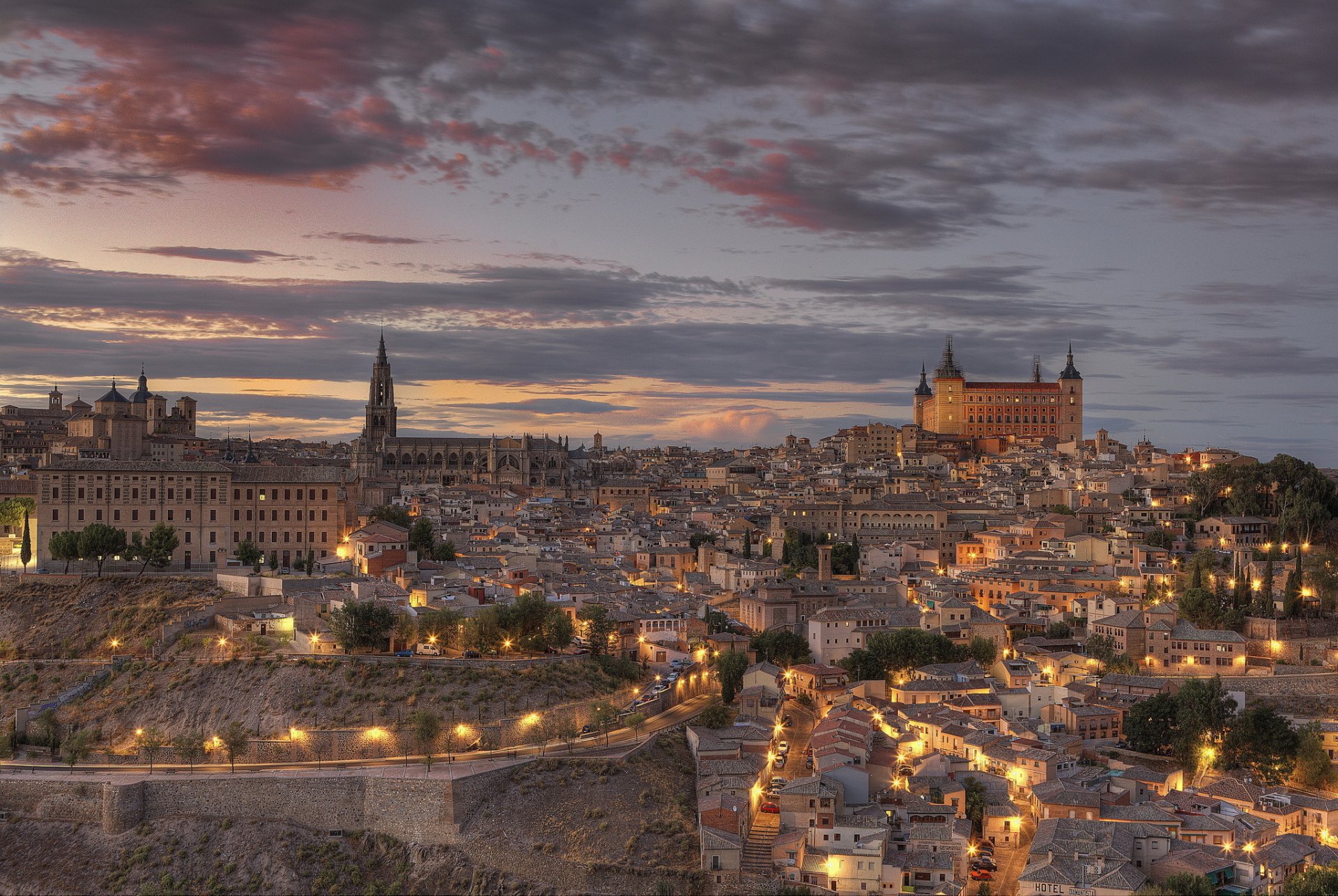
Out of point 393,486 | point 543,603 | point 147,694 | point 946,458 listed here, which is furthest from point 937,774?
point 946,458

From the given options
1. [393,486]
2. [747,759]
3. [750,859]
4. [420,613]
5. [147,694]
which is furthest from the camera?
[393,486]

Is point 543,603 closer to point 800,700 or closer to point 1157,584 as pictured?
point 800,700

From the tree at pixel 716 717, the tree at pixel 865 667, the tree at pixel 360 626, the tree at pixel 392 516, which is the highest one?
the tree at pixel 392 516

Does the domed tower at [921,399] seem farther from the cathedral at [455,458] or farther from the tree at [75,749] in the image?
the tree at [75,749]

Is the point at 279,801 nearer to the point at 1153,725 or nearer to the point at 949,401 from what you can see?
the point at 1153,725

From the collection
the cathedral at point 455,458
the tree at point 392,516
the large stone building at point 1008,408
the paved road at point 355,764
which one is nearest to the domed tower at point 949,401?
the large stone building at point 1008,408

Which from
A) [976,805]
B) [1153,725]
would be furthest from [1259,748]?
[976,805]
